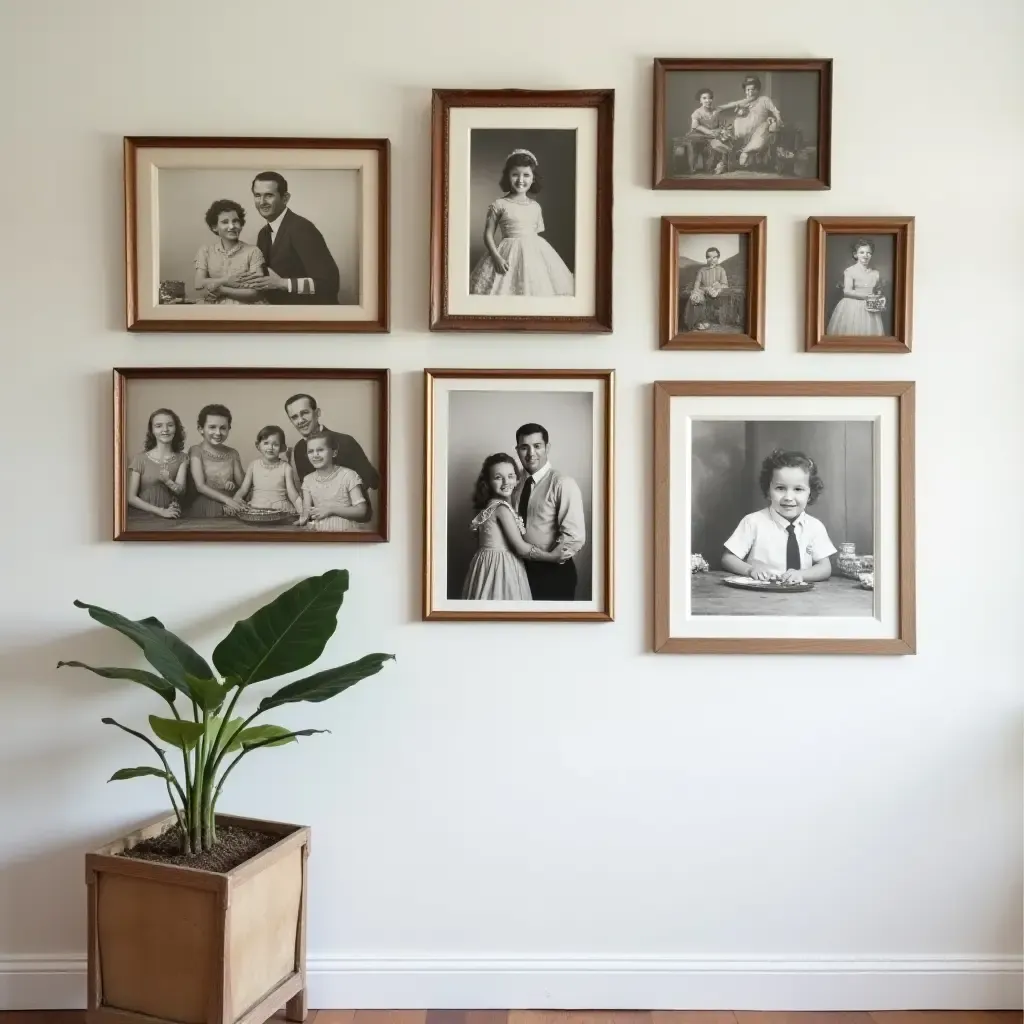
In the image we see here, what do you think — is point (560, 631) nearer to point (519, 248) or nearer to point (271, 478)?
point (271, 478)

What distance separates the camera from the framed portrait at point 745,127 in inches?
83.7

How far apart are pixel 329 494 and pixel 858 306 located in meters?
1.37

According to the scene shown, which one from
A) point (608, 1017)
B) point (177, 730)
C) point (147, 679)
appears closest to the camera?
point (177, 730)

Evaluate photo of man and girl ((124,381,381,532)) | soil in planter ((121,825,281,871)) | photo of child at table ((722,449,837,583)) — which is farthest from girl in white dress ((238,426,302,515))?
photo of child at table ((722,449,837,583))

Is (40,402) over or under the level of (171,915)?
over

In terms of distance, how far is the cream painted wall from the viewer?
7.03ft

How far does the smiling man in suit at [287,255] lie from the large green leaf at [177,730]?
1.01m

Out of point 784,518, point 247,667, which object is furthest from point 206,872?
point 784,518

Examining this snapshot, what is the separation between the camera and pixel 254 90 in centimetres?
214

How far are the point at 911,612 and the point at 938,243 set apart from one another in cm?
90

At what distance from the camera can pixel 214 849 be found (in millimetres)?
1925

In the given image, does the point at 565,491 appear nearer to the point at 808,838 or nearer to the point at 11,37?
the point at 808,838

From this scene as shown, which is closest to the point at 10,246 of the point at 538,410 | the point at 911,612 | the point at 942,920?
the point at 538,410

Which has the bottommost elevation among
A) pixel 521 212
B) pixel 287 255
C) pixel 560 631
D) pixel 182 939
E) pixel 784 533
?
pixel 182 939
